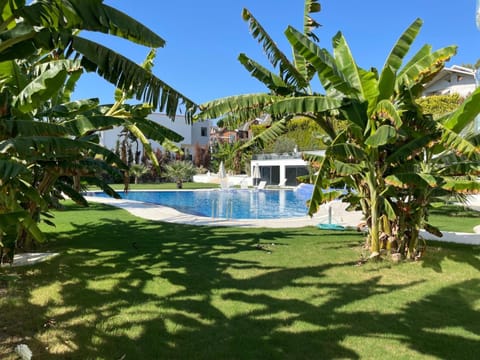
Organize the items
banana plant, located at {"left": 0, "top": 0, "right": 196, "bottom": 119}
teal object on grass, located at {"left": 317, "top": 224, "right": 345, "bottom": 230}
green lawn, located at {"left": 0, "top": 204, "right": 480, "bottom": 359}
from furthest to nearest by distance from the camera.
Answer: teal object on grass, located at {"left": 317, "top": 224, "right": 345, "bottom": 230}, green lawn, located at {"left": 0, "top": 204, "right": 480, "bottom": 359}, banana plant, located at {"left": 0, "top": 0, "right": 196, "bottom": 119}

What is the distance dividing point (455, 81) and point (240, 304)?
3990 centimetres

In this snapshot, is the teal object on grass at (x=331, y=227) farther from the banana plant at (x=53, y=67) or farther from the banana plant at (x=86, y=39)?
the banana plant at (x=86, y=39)

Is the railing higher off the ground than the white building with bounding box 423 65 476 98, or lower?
lower

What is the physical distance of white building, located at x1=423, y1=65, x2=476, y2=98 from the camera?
35.3m

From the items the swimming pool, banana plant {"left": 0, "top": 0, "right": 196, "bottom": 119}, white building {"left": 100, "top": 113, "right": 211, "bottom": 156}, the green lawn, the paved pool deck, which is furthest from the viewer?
white building {"left": 100, "top": 113, "right": 211, "bottom": 156}

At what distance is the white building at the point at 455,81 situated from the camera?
35.3 meters

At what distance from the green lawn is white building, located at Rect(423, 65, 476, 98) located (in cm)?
3246

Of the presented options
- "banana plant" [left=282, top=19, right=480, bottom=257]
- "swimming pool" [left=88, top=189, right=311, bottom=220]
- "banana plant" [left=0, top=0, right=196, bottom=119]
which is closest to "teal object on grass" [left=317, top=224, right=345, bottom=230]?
"banana plant" [left=282, top=19, right=480, bottom=257]

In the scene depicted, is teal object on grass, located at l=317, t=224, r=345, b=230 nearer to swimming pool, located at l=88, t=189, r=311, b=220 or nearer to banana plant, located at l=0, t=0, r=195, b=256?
swimming pool, located at l=88, t=189, r=311, b=220

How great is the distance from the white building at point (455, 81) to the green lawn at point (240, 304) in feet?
107

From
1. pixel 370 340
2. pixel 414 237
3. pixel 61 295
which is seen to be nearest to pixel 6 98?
pixel 61 295

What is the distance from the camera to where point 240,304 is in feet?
16.9

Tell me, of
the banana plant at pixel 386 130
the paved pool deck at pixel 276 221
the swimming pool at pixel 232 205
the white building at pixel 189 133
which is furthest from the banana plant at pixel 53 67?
the white building at pixel 189 133

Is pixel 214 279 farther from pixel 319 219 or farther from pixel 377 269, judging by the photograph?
pixel 319 219
